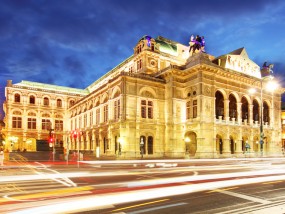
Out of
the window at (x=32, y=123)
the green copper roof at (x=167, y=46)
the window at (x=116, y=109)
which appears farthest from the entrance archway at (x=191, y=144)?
the window at (x=32, y=123)

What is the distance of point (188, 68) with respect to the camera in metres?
46.9

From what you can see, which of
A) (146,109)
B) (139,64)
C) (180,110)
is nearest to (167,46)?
(139,64)

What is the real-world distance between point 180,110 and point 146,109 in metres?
6.13

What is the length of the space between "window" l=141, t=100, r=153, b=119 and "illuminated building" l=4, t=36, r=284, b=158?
0.17 meters

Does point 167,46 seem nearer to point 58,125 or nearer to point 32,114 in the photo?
point 58,125

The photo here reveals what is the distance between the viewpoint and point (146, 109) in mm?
46656

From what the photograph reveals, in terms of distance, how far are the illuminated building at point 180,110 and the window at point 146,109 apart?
0.17 metres

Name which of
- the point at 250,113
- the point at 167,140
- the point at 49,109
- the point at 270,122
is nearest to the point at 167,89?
the point at 167,140

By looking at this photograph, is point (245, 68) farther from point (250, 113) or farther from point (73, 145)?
point (73, 145)

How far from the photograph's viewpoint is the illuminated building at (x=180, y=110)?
44406mm

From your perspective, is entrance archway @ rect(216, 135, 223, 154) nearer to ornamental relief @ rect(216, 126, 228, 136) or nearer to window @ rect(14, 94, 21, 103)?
ornamental relief @ rect(216, 126, 228, 136)

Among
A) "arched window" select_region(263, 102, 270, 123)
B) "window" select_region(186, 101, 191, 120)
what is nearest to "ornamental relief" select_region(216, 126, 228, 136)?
"window" select_region(186, 101, 191, 120)

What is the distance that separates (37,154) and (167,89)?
2563cm

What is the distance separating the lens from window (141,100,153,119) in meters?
46.5
